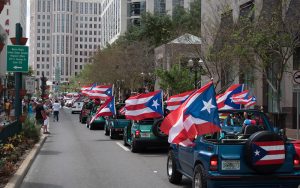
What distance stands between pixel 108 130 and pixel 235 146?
60.3 ft

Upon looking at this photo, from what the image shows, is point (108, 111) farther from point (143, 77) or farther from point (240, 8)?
point (143, 77)

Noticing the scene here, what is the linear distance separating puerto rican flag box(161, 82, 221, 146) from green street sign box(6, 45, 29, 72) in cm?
1176

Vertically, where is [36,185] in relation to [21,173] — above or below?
below

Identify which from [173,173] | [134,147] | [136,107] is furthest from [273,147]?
[134,147]

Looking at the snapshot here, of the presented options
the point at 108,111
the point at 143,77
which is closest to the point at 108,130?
the point at 108,111

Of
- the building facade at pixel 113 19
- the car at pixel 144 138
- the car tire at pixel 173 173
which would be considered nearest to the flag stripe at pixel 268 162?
the car tire at pixel 173 173

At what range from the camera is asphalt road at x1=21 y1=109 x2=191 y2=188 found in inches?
443

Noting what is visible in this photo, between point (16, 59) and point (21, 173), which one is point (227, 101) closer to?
point (16, 59)

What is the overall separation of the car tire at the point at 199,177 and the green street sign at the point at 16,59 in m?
12.0

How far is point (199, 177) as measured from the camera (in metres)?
8.58

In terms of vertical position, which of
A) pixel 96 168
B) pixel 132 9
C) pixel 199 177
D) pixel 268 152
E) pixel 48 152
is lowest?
pixel 48 152

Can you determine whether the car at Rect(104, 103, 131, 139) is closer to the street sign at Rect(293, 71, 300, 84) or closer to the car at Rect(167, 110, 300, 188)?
the street sign at Rect(293, 71, 300, 84)

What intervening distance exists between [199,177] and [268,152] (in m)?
1.27

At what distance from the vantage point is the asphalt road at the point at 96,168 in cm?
1124
